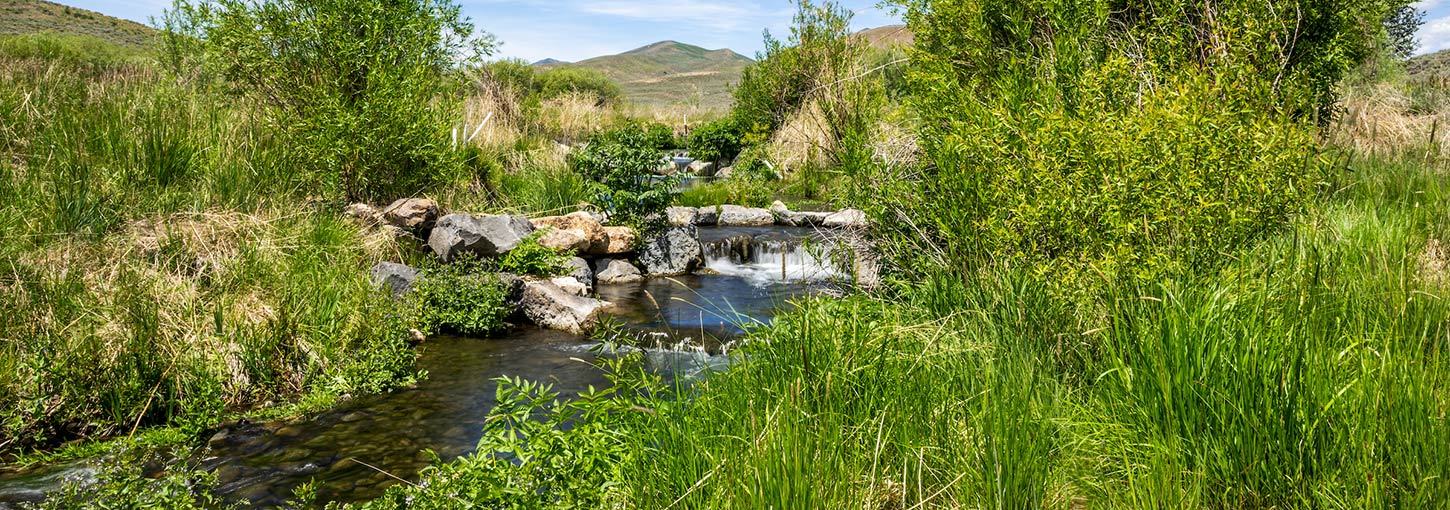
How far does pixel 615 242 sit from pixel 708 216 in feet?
12.3

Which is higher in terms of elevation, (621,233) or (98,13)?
(98,13)

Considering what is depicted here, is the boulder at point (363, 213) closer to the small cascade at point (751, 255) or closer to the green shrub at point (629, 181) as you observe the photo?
the green shrub at point (629, 181)

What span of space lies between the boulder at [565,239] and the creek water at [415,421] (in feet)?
3.74

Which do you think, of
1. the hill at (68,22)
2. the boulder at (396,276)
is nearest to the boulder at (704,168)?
the boulder at (396,276)

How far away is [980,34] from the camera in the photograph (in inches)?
265

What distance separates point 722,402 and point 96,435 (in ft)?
13.4

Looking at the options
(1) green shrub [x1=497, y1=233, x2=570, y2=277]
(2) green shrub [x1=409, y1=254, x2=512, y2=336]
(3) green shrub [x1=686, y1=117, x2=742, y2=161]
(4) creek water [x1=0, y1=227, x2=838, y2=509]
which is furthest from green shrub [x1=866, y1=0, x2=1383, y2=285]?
(3) green shrub [x1=686, y1=117, x2=742, y2=161]

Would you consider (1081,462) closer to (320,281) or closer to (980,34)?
(980,34)

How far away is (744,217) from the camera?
49.9ft

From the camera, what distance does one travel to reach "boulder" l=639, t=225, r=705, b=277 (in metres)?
11.8

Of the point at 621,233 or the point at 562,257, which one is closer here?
the point at 562,257

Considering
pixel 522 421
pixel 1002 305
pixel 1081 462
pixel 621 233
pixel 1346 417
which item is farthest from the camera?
pixel 621 233

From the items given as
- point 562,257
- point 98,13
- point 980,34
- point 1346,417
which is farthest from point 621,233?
point 98,13

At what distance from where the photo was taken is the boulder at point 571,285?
387 inches
